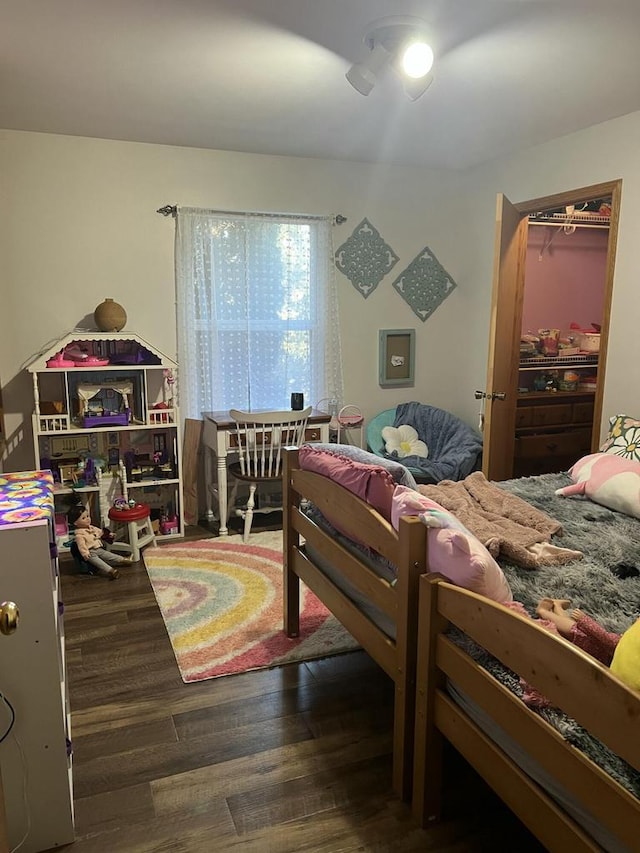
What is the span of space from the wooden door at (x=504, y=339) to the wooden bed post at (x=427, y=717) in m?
2.16

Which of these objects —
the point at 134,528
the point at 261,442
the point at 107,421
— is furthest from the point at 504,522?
the point at 107,421

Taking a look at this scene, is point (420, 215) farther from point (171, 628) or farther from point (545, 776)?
point (545, 776)

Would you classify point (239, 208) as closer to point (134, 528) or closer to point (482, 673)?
point (134, 528)

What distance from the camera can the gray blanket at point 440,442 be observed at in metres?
4.20

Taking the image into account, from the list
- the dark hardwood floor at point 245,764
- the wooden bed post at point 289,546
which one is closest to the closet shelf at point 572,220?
the wooden bed post at point 289,546

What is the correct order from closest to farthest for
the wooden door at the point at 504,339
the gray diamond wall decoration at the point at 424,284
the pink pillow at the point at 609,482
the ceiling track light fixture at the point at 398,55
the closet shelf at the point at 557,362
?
1. the ceiling track light fixture at the point at 398,55
2. the pink pillow at the point at 609,482
3. the wooden door at the point at 504,339
4. the gray diamond wall decoration at the point at 424,284
5. the closet shelf at the point at 557,362

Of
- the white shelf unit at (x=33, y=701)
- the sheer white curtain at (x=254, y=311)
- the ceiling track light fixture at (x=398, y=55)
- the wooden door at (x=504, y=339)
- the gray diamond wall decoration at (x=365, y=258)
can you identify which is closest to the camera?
the white shelf unit at (x=33, y=701)

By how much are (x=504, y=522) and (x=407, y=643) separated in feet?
2.68

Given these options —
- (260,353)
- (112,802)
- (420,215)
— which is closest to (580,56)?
(420,215)

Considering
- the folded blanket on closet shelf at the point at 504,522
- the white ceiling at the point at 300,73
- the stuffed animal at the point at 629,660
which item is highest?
the white ceiling at the point at 300,73

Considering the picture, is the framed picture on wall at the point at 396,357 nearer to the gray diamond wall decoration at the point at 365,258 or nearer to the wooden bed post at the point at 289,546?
the gray diamond wall decoration at the point at 365,258

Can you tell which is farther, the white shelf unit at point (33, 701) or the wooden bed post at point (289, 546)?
the wooden bed post at point (289, 546)

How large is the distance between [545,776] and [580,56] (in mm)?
2589

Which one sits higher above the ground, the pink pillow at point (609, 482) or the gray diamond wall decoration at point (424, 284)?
the gray diamond wall decoration at point (424, 284)
